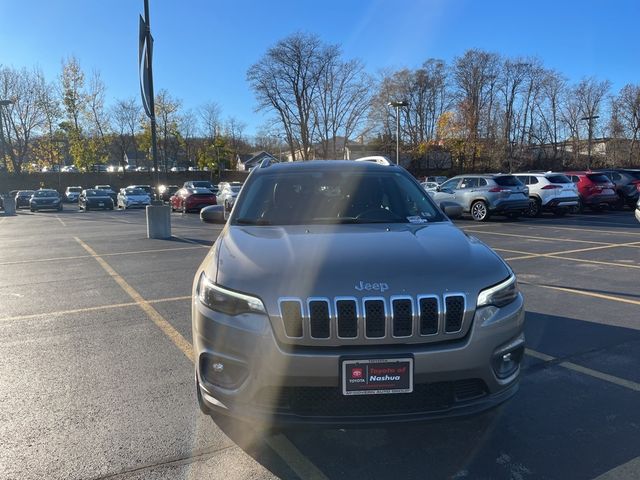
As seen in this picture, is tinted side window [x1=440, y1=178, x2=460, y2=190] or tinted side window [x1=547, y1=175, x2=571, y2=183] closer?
tinted side window [x1=547, y1=175, x2=571, y2=183]

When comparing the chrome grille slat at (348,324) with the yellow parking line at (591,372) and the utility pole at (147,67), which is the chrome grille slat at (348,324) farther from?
the utility pole at (147,67)

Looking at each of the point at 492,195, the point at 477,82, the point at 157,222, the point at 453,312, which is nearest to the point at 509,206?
the point at 492,195

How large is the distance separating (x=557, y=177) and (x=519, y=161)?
43.5 meters

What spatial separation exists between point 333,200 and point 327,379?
6.73 ft

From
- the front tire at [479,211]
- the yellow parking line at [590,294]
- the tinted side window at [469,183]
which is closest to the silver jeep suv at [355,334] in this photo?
the yellow parking line at [590,294]

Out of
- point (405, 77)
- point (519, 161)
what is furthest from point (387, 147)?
point (519, 161)

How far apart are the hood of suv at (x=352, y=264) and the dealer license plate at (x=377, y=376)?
339 millimetres

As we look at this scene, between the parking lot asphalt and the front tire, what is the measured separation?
10588 millimetres

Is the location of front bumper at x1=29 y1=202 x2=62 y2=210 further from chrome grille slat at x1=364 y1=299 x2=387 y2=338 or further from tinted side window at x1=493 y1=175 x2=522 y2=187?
chrome grille slat at x1=364 y1=299 x2=387 y2=338

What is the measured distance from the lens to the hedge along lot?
5291cm

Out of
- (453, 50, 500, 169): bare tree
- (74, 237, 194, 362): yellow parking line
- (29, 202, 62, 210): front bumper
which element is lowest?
(74, 237, 194, 362): yellow parking line

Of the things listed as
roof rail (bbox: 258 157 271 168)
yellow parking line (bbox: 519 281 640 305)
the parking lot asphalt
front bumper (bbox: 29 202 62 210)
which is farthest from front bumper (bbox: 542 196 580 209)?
front bumper (bbox: 29 202 62 210)

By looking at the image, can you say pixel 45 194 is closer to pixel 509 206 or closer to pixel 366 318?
pixel 509 206

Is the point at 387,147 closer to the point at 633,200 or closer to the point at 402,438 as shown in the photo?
the point at 633,200
